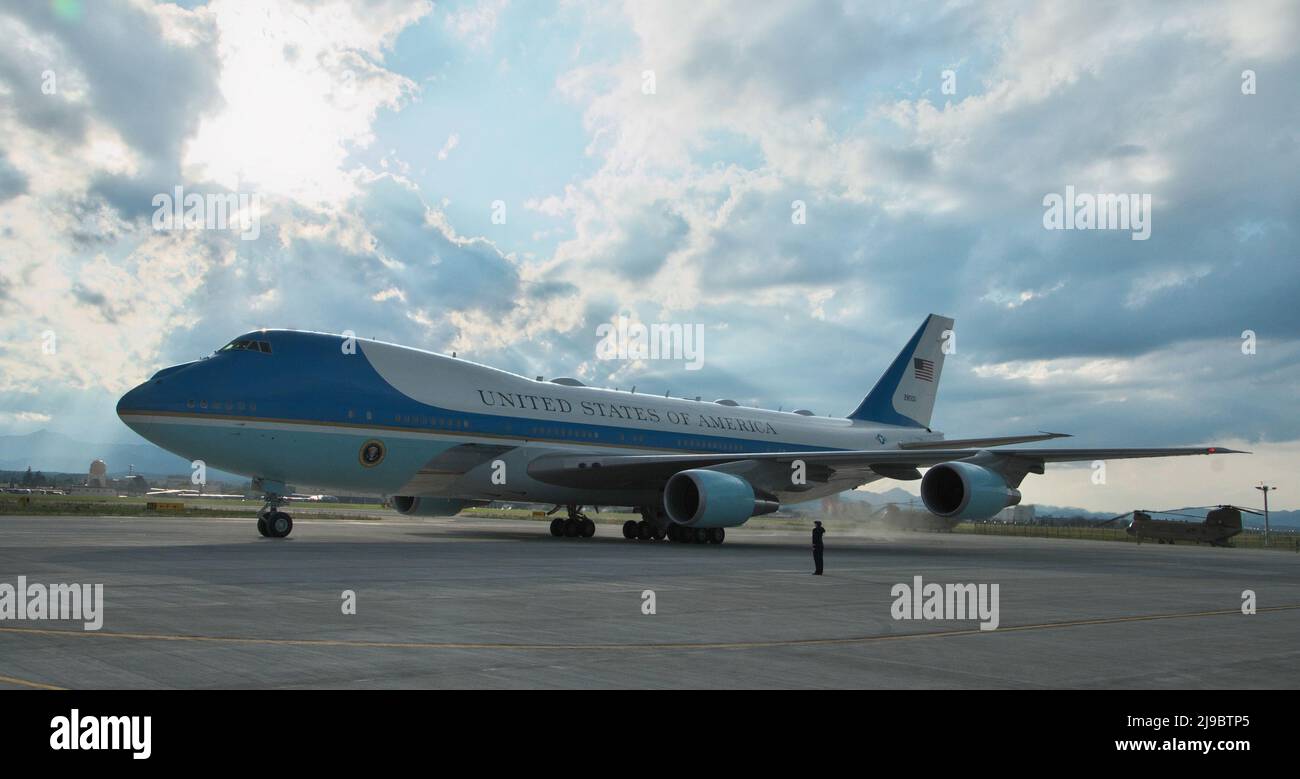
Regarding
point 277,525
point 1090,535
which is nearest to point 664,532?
point 277,525

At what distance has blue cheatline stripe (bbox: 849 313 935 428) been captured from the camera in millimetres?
45938

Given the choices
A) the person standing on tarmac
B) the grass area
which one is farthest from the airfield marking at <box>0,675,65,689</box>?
the grass area

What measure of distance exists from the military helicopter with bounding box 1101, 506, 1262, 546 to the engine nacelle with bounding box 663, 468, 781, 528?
30139 millimetres

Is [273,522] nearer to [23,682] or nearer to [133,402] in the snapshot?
[133,402]

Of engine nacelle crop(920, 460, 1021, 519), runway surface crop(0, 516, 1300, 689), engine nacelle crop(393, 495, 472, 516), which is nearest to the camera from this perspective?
runway surface crop(0, 516, 1300, 689)

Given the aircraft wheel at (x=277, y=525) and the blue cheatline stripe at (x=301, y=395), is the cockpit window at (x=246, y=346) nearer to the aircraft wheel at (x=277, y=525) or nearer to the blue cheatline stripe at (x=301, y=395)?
the blue cheatline stripe at (x=301, y=395)

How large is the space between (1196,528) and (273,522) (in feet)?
148

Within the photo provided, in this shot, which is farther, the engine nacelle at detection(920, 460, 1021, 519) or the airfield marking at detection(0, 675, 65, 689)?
the engine nacelle at detection(920, 460, 1021, 519)

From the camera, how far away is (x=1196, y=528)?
4922cm

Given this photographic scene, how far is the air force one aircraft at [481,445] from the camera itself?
24.2 m

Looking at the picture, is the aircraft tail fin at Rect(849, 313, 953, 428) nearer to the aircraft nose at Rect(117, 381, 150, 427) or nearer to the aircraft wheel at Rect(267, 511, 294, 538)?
the aircraft wheel at Rect(267, 511, 294, 538)
